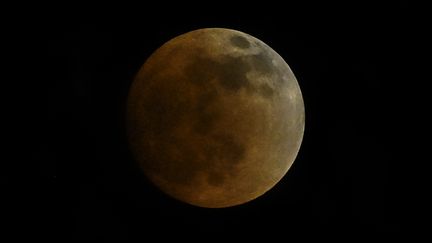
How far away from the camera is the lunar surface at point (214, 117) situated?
3697 mm

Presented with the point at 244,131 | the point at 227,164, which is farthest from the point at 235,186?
the point at 244,131

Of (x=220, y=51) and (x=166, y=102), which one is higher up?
(x=220, y=51)

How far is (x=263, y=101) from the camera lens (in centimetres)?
378

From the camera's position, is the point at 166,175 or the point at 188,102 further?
the point at 166,175

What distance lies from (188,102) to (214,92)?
8.0 inches

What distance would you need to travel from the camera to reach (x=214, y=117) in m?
3.67

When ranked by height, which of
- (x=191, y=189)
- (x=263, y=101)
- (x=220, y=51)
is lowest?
(x=191, y=189)

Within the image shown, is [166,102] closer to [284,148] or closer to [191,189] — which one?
[191,189]

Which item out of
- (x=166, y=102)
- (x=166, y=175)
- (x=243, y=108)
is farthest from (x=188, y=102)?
(x=166, y=175)

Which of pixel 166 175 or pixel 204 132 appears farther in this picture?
pixel 166 175

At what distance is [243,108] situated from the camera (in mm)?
3707

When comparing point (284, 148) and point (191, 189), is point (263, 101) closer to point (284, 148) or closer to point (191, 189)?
point (284, 148)

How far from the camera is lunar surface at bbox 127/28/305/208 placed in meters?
3.70

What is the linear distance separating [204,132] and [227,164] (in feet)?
1.03
